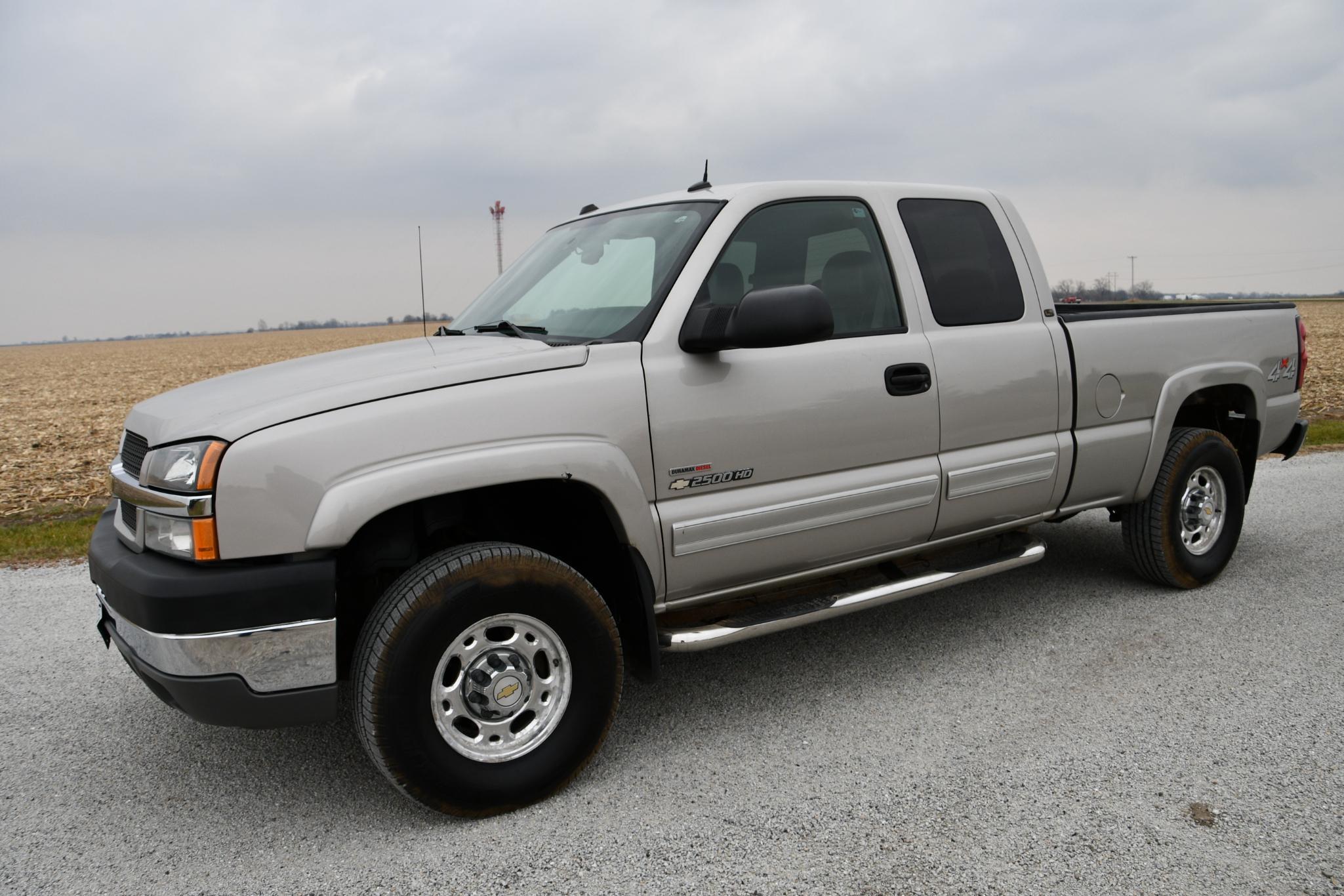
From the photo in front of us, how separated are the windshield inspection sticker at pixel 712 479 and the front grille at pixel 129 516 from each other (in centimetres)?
166

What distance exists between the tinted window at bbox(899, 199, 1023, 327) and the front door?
0.75ft

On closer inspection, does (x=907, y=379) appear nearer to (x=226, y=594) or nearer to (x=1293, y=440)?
(x=226, y=594)

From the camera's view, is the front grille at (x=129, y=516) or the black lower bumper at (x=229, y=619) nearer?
the black lower bumper at (x=229, y=619)

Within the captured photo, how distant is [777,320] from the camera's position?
2.93 m

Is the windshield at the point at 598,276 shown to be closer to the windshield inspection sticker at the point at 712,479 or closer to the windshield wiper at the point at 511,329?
the windshield wiper at the point at 511,329

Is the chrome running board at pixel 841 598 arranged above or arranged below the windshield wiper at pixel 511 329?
below

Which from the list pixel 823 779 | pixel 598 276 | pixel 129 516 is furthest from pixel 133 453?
pixel 823 779

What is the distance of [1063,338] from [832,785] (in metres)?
2.29

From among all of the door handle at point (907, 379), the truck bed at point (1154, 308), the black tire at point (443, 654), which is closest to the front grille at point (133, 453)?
the black tire at point (443, 654)

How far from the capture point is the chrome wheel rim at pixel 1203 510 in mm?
4812

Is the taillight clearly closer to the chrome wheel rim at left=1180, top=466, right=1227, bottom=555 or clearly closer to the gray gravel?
the chrome wheel rim at left=1180, top=466, right=1227, bottom=555

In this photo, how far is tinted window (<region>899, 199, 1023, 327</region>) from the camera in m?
3.85

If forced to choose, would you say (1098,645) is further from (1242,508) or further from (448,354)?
(448,354)

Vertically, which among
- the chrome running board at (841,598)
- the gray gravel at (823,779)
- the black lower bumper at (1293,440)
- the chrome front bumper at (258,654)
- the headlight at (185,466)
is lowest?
the gray gravel at (823,779)
